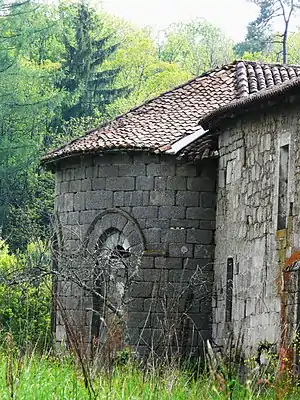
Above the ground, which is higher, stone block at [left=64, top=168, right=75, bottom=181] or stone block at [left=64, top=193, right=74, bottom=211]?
stone block at [left=64, top=168, right=75, bottom=181]

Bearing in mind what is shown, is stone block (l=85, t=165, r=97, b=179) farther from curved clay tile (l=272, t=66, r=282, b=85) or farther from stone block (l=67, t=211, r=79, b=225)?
curved clay tile (l=272, t=66, r=282, b=85)

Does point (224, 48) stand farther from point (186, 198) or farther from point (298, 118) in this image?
point (298, 118)

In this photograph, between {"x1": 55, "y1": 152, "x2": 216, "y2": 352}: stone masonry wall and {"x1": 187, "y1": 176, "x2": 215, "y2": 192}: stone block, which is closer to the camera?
{"x1": 55, "y1": 152, "x2": 216, "y2": 352}: stone masonry wall

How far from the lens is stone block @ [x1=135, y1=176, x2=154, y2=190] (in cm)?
→ 2112

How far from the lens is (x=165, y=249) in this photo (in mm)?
20891

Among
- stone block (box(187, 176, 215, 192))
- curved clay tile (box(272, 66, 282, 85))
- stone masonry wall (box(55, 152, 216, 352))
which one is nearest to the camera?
stone masonry wall (box(55, 152, 216, 352))

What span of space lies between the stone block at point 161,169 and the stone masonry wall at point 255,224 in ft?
3.77

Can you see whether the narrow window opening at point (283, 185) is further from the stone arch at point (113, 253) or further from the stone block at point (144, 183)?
the stone block at point (144, 183)

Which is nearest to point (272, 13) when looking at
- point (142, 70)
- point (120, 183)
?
point (142, 70)

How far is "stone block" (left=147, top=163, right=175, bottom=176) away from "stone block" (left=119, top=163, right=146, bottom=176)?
14 cm

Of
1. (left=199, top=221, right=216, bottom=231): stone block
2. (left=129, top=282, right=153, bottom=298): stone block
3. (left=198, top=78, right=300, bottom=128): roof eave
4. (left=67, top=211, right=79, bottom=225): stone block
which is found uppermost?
(left=198, top=78, right=300, bottom=128): roof eave

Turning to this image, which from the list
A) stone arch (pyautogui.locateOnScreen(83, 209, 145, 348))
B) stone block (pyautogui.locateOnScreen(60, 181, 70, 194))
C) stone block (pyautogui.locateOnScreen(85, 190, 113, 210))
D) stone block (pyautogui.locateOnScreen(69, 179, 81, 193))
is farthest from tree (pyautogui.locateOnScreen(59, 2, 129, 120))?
stone arch (pyautogui.locateOnScreen(83, 209, 145, 348))

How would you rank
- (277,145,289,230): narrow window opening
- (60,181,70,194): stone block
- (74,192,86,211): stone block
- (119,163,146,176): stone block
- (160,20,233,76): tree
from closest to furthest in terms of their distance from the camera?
(277,145,289,230): narrow window opening
(119,163,146,176): stone block
(74,192,86,211): stone block
(60,181,70,194): stone block
(160,20,233,76): tree

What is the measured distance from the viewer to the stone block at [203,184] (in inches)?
825
